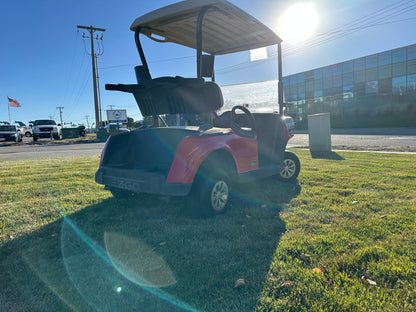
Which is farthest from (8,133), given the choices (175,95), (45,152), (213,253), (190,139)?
(213,253)

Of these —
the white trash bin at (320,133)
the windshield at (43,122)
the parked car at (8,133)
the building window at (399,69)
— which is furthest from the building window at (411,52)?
the parked car at (8,133)

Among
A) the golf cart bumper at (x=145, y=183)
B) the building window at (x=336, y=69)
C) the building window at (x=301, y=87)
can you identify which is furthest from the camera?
the building window at (x=301, y=87)

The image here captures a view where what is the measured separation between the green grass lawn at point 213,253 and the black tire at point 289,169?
894 millimetres

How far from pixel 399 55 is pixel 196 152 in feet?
129

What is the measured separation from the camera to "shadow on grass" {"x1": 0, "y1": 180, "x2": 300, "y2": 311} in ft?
6.19

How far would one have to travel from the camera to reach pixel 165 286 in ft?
6.66

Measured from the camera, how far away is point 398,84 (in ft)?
108

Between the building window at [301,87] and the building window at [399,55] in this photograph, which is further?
the building window at [301,87]

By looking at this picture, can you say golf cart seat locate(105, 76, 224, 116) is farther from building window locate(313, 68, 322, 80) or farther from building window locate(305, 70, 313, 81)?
building window locate(305, 70, 313, 81)

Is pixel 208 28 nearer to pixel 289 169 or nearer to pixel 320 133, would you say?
pixel 289 169

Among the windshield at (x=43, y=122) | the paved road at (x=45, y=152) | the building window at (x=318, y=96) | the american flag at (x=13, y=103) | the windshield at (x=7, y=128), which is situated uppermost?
the american flag at (x=13, y=103)

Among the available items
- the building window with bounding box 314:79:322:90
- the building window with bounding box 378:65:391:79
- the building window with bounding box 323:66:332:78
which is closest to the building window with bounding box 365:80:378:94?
the building window with bounding box 378:65:391:79

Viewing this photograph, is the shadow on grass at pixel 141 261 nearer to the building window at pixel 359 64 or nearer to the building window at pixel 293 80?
the building window at pixel 359 64

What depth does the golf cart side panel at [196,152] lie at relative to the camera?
3008 mm
